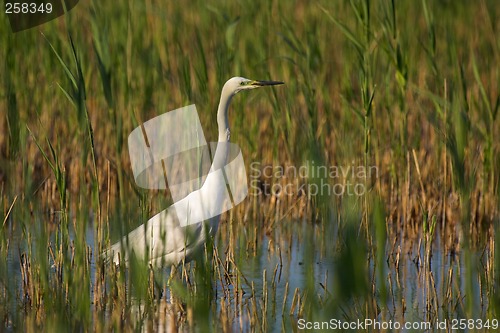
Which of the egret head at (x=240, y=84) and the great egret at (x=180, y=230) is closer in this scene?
the great egret at (x=180, y=230)

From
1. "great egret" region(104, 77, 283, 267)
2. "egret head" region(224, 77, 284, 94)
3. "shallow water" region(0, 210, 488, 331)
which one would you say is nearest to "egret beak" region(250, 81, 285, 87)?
"egret head" region(224, 77, 284, 94)

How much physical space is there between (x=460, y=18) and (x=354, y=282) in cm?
609

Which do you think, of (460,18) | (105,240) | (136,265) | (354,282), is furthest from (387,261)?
(460,18)

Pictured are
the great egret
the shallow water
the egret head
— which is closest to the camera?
the shallow water

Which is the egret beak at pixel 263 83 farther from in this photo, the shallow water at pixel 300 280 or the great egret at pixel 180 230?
the shallow water at pixel 300 280

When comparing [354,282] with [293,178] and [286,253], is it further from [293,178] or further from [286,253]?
[293,178]

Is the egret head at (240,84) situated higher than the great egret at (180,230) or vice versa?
the egret head at (240,84)

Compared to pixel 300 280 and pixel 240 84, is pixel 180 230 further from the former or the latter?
pixel 240 84

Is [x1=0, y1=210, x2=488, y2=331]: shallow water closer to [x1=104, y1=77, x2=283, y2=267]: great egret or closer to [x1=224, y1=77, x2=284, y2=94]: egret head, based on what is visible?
[x1=104, y1=77, x2=283, y2=267]: great egret

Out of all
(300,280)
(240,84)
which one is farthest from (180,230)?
(240,84)

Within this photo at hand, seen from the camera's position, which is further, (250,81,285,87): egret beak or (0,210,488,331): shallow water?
(250,81,285,87): egret beak

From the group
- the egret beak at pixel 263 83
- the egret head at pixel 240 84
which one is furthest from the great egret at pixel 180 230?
the egret beak at pixel 263 83

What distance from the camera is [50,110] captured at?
20.7 feet

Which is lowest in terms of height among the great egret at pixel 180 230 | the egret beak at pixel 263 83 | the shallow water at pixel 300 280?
the shallow water at pixel 300 280
